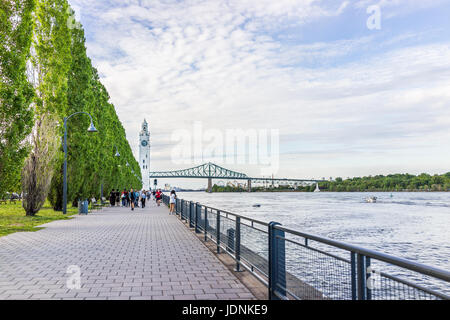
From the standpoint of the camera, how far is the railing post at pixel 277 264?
5230mm

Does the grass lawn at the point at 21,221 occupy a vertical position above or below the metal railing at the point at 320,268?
below

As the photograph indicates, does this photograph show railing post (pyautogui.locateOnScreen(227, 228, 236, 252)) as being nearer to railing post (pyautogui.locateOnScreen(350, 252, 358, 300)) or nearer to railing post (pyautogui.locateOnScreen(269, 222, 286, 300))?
railing post (pyautogui.locateOnScreen(269, 222, 286, 300))

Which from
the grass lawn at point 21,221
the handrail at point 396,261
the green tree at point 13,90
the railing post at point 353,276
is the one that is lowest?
the grass lawn at point 21,221

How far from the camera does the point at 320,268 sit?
4414mm

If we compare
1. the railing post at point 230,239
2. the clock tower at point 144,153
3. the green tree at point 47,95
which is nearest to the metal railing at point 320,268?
the railing post at point 230,239

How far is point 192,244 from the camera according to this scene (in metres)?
11.5

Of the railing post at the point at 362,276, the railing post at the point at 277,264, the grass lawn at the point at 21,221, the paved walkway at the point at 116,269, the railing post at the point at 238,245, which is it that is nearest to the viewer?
the railing post at the point at 362,276

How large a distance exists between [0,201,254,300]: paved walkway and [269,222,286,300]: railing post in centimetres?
47
